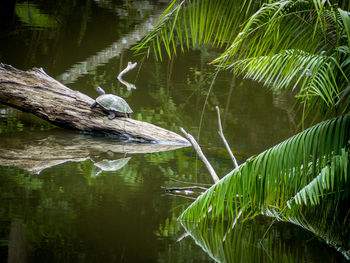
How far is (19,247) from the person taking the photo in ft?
12.3

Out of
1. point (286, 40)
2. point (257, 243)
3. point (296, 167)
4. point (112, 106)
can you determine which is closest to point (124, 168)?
point (112, 106)

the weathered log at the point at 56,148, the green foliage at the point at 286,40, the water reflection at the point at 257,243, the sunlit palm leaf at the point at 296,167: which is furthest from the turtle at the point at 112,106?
the sunlit palm leaf at the point at 296,167

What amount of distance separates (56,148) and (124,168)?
995mm

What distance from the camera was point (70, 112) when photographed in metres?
7.15

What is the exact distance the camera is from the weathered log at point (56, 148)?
5922mm

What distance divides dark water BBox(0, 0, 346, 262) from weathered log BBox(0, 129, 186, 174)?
1 cm

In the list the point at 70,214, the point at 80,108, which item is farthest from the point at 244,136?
the point at 70,214

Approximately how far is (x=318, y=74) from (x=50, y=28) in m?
11.8

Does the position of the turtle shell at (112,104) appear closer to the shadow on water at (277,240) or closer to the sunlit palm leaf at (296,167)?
the shadow on water at (277,240)

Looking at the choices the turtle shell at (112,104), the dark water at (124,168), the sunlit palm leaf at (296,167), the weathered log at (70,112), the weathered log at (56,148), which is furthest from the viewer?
the turtle shell at (112,104)

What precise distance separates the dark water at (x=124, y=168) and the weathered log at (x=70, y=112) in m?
0.20

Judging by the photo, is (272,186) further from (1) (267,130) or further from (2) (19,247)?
(1) (267,130)

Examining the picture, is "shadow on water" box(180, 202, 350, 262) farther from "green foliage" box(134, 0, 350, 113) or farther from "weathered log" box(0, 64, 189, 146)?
"weathered log" box(0, 64, 189, 146)

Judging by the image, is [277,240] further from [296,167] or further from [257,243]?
[296,167]
